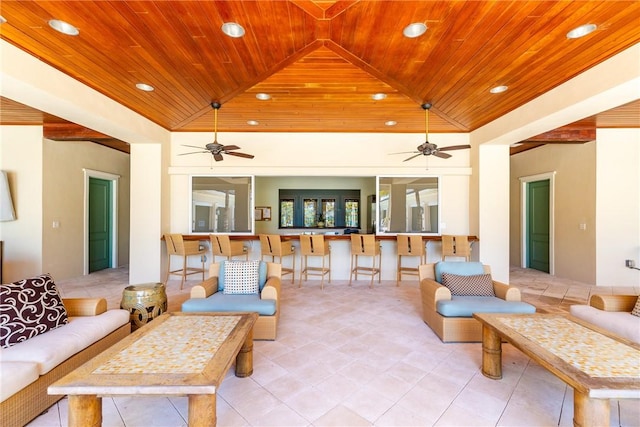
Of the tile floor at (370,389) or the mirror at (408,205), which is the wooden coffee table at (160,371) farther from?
the mirror at (408,205)

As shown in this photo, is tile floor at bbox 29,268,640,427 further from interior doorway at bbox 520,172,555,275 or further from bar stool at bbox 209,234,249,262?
interior doorway at bbox 520,172,555,275

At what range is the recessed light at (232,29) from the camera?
2637mm

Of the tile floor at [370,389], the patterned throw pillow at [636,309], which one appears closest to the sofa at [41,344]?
the tile floor at [370,389]

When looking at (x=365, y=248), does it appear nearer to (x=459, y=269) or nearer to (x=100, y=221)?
(x=459, y=269)

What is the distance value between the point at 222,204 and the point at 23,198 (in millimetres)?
3357

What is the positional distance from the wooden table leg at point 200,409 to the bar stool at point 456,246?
4.50 metres

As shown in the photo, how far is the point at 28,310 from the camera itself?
6.82ft

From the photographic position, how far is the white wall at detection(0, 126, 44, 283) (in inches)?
198

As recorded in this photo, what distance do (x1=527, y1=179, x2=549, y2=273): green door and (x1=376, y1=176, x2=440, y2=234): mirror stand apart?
2842 mm

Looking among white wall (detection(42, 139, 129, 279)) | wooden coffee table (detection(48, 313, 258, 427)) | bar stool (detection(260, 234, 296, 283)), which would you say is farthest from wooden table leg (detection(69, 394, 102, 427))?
white wall (detection(42, 139, 129, 279))

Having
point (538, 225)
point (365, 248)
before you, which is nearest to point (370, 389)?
point (365, 248)

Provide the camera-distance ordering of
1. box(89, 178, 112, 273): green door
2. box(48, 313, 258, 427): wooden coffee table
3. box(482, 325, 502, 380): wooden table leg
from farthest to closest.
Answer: box(89, 178, 112, 273): green door, box(482, 325, 502, 380): wooden table leg, box(48, 313, 258, 427): wooden coffee table

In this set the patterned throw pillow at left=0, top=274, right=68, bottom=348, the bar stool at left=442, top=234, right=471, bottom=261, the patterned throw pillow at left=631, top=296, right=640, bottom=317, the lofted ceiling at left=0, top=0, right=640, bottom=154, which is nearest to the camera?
the patterned throw pillow at left=0, top=274, right=68, bottom=348

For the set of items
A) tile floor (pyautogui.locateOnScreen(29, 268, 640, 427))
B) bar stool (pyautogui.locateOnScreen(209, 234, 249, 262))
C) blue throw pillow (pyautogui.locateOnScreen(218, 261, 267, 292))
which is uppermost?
bar stool (pyautogui.locateOnScreen(209, 234, 249, 262))
